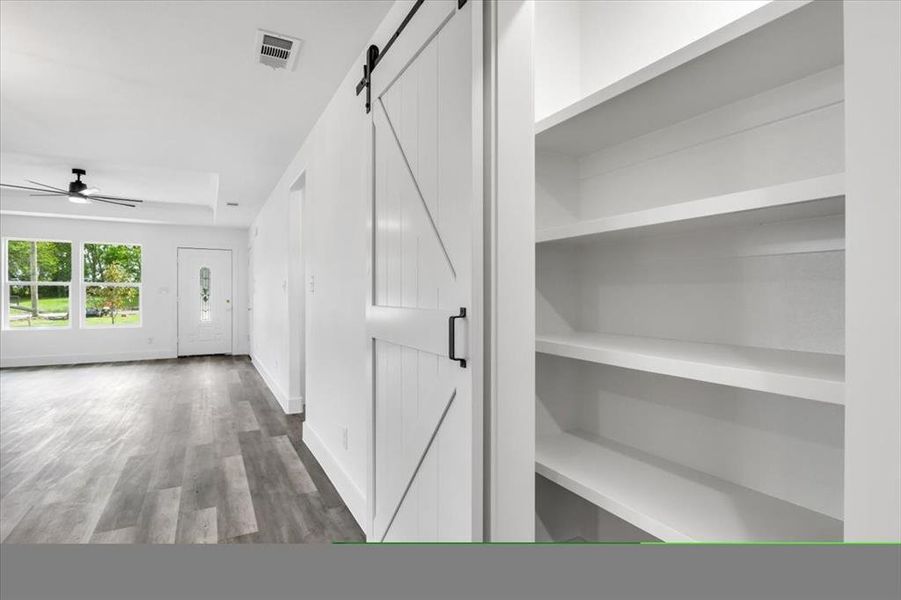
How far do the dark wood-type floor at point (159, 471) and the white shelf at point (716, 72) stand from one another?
208 centimetres

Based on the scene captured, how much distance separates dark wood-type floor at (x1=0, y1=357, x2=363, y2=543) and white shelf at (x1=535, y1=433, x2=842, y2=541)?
4.62 ft

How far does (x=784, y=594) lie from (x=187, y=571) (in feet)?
0.47

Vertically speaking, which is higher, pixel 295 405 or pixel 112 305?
pixel 112 305

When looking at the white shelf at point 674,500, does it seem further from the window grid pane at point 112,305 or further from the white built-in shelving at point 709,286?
the window grid pane at point 112,305

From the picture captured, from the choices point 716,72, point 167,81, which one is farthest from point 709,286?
point 167,81

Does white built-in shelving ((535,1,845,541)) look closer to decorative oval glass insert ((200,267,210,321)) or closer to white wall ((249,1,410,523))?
white wall ((249,1,410,523))

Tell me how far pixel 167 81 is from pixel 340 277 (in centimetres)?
147

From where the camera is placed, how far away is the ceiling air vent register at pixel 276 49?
2.29 m

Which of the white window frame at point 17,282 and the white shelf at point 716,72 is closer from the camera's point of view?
the white shelf at point 716,72

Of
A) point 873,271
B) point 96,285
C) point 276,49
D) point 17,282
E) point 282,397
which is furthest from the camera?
point 96,285

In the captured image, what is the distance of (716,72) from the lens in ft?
3.54

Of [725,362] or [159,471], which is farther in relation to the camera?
[159,471]

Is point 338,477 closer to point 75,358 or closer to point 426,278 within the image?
point 426,278

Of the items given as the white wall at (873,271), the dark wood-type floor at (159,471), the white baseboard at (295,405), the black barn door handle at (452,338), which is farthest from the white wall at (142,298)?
the white wall at (873,271)
